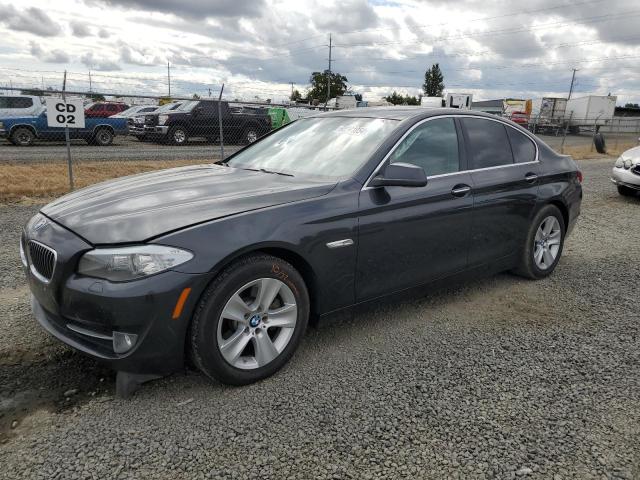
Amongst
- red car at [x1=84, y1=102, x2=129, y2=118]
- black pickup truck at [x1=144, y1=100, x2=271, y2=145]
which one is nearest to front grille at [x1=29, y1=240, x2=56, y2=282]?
black pickup truck at [x1=144, y1=100, x2=271, y2=145]

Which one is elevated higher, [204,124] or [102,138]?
[204,124]

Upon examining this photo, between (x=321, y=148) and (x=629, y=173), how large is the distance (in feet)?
26.0

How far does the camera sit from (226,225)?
279 centimetres

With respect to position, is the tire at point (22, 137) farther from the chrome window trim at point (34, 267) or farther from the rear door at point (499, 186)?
the rear door at point (499, 186)

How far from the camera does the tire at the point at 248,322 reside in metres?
2.73

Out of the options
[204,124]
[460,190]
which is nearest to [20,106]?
[204,124]

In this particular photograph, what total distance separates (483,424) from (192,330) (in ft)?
5.28

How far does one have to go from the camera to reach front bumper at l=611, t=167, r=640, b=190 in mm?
9297

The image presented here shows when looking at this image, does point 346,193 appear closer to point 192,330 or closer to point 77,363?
point 192,330

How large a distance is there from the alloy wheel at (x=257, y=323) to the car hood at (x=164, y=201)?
47 centimetres

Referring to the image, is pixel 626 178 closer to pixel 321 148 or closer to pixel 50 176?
pixel 321 148

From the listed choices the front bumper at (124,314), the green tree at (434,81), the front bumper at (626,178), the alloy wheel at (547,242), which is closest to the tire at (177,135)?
the front bumper at (626,178)

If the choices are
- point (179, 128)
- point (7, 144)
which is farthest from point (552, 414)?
point (7, 144)

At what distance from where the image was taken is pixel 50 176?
10.3m
